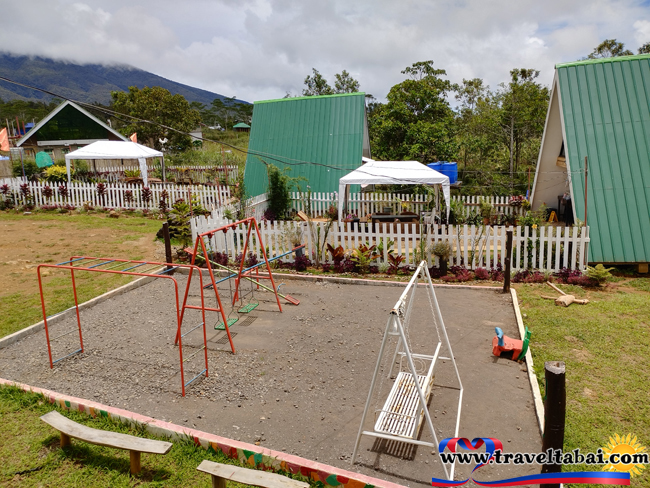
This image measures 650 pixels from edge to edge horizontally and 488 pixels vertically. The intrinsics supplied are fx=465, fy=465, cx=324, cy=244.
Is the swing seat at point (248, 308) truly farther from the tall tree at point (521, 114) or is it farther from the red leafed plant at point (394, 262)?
the tall tree at point (521, 114)

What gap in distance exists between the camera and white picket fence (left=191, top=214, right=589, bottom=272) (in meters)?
10.7

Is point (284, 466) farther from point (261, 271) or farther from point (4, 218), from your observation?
point (4, 218)

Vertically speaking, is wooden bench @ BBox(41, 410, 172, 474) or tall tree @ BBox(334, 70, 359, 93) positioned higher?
tall tree @ BBox(334, 70, 359, 93)

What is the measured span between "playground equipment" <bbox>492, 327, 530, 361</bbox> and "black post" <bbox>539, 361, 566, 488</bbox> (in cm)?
313

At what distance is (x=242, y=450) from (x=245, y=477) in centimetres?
74

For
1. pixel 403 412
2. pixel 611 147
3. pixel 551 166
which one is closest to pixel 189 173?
pixel 551 166

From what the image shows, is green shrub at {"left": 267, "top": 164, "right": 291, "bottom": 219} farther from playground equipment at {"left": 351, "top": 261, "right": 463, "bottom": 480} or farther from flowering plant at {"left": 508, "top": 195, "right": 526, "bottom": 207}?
playground equipment at {"left": 351, "top": 261, "right": 463, "bottom": 480}

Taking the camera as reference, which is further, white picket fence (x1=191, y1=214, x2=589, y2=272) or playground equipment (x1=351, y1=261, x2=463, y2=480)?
white picket fence (x1=191, y1=214, x2=589, y2=272)

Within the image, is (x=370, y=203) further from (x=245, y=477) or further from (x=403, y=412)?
(x=245, y=477)

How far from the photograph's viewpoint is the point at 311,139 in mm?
19797

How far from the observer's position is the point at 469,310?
A: 8.90 m

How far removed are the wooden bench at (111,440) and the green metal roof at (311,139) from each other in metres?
14.3

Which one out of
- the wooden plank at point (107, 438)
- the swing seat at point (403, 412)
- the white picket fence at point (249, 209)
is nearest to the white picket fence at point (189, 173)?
the white picket fence at point (249, 209)

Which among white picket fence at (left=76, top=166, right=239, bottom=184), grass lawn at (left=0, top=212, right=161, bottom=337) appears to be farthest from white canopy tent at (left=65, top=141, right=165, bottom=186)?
white picket fence at (left=76, top=166, right=239, bottom=184)
